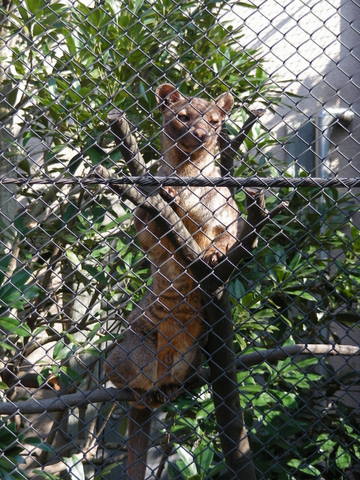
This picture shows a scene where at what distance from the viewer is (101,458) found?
17.4 ft

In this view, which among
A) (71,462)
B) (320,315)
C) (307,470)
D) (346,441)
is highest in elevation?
(320,315)

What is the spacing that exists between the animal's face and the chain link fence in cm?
1

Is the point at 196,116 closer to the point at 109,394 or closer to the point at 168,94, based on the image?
the point at 168,94

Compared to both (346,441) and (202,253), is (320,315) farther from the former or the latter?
(202,253)

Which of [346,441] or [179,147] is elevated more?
[179,147]

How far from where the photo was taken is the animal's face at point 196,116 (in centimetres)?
449

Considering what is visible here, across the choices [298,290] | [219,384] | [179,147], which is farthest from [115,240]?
[219,384]

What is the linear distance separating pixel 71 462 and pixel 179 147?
1.97m

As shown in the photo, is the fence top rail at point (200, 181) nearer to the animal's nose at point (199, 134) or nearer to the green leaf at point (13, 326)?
the green leaf at point (13, 326)

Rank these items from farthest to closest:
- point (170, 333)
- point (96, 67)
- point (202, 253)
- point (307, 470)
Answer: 1. point (96, 67)
2. point (170, 333)
3. point (307, 470)
4. point (202, 253)

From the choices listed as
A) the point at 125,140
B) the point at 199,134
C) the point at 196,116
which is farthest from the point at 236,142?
the point at 196,116

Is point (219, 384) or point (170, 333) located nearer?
point (219, 384)

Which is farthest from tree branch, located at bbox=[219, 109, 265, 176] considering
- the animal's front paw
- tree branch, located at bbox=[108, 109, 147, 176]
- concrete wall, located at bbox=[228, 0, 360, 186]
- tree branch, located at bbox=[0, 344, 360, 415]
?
concrete wall, located at bbox=[228, 0, 360, 186]

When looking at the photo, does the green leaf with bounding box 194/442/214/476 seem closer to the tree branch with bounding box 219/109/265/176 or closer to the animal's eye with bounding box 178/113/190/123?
the tree branch with bounding box 219/109/265/176
